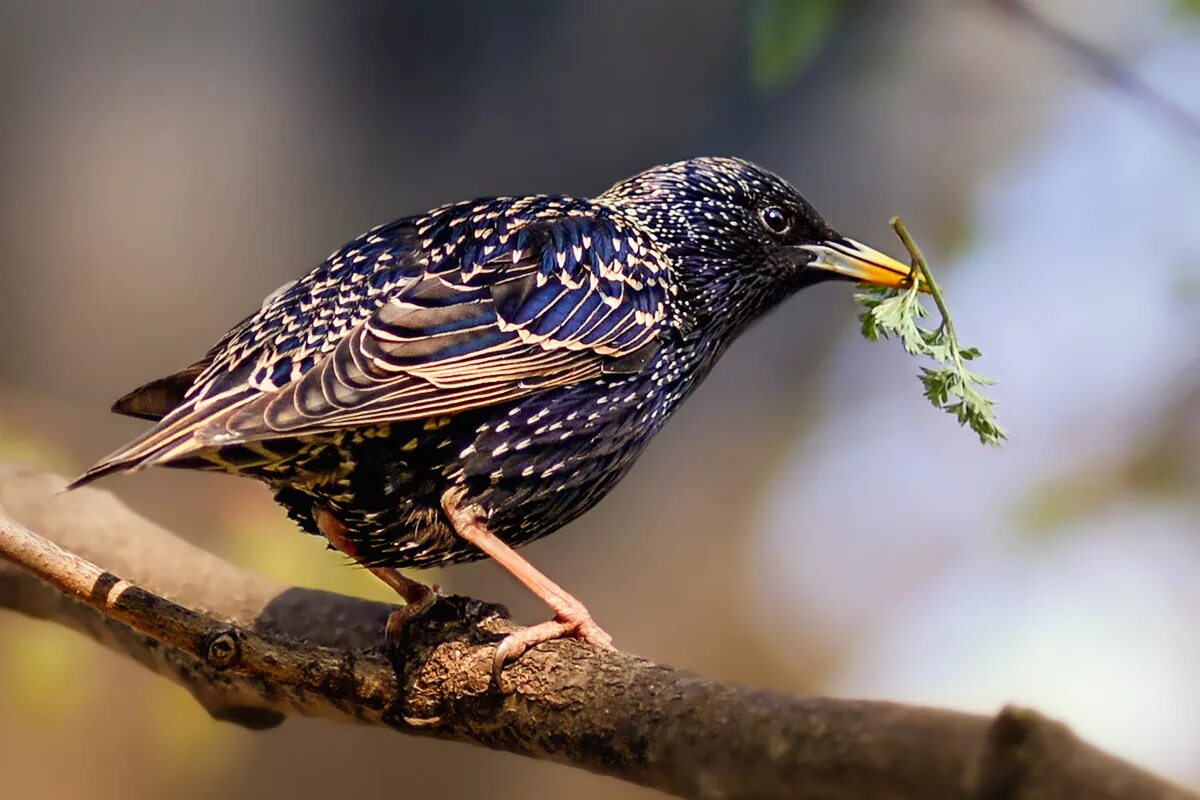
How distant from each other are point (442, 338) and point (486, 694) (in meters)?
0.44

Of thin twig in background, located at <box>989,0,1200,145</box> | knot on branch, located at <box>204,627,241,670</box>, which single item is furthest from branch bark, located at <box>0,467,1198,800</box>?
thin twig in background, located at <box>989,0,1200,145</box>

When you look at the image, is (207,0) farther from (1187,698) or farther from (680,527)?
(1187,698)

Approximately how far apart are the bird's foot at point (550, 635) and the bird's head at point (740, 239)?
1.73ft

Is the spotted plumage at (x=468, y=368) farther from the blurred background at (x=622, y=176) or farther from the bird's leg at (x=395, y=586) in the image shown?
the blurred background at (x=622, y=176)

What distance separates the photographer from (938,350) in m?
1.53

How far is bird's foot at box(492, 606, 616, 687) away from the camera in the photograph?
1.33 meters

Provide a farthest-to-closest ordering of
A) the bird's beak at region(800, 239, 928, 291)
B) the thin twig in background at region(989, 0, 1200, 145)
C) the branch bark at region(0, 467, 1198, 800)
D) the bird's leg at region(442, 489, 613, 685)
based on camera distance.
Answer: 1. the thin twig in background at region(989, 0, 1200, 145)
2. the bird's beak at region(800, 239, 928, 291)
3. the bird's leg at region(442, 489, 613, 685)
4. the branch bark at region(0, 467, 1198, 800)

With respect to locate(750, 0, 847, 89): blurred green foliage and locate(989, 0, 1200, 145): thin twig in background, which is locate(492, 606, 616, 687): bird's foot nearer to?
locate(750, 0, 847, 89): blurred green foliage

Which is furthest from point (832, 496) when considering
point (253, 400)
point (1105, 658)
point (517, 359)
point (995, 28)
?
point (253, 400)

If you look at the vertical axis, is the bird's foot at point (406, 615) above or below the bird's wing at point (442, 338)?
below

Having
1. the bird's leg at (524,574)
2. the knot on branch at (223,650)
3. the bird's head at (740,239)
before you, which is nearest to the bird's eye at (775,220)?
the bird's head at (740,239)

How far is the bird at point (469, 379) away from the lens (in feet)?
4.42

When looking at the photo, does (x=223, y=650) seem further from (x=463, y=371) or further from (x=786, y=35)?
(x=786, y=35)

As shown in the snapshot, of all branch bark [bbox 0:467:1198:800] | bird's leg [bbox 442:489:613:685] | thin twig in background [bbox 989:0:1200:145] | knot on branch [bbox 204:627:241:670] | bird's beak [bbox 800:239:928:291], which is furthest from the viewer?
thin twig in background [bbox 989:0:1200:145]
